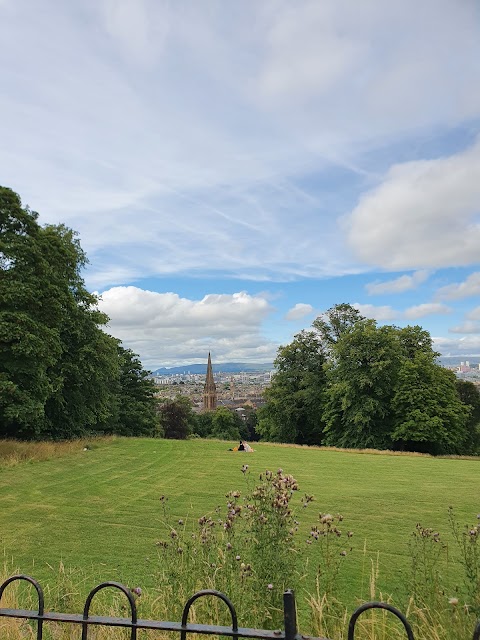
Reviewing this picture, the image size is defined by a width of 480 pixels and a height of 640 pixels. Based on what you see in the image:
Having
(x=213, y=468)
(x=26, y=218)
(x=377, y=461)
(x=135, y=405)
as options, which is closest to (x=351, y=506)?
(x=213, y=468)

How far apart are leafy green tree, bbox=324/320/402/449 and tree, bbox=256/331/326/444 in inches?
105

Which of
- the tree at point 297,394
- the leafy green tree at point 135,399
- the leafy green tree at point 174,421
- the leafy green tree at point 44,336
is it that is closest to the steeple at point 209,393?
the leafy green tree at point 174,421

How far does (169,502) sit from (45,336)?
30.6ft

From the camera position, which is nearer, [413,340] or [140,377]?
[413,340]

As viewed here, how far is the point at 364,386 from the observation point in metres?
31.9

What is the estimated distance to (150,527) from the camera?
8320 millimetres

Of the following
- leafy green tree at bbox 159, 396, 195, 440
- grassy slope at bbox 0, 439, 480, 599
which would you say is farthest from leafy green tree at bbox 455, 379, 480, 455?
leafy green tree at bbox 159, 396, 195, 440

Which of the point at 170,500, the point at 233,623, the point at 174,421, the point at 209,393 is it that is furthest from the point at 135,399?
the point at 209,393

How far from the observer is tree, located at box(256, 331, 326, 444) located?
119ft

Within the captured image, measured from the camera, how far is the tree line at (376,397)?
3089cm

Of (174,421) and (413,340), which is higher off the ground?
(413,340)

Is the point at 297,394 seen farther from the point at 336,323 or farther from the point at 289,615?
the point at 289,615

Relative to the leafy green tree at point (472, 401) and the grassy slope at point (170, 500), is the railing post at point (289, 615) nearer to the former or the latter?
the grassy slope at point (170, 500)

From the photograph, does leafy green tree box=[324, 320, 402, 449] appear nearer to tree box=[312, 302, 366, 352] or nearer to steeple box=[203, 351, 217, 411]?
tree box=[312, 302, 366, 352]
